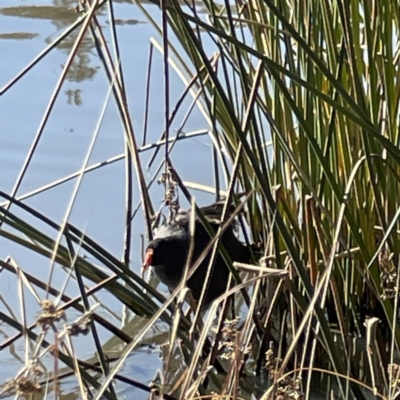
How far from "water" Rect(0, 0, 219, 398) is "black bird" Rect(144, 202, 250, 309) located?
0.52 ft

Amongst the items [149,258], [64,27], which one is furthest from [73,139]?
[64,27]

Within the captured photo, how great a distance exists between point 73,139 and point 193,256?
1.02 meters

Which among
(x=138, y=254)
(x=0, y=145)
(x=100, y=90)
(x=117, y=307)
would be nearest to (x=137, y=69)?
(x=100, y=90)

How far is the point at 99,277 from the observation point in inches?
67.0

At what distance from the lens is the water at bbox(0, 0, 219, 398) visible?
2.15m

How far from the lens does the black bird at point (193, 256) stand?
6.63 feet

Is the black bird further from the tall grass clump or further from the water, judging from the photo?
the water

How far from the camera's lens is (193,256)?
2.02 metres

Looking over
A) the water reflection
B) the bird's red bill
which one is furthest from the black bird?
the water reflection

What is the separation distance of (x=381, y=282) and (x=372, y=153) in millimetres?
237

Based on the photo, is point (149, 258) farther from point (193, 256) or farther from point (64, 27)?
point (64, 27)

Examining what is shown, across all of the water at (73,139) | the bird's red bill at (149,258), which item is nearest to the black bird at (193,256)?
the bird's red bill at (149,258)

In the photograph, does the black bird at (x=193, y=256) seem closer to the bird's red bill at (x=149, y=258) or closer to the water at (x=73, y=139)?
the bird's red bill at (x=149, y=258)

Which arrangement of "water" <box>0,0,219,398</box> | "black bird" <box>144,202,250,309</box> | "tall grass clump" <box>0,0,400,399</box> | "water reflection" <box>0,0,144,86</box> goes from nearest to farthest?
"tall grass clump" <box>0,0,400,399</box> → "black bird" <box>144,202,250,309</box> → "water" <box>0,0,219,398</box> → "water reflection" <box>0,0,144,86</box>
